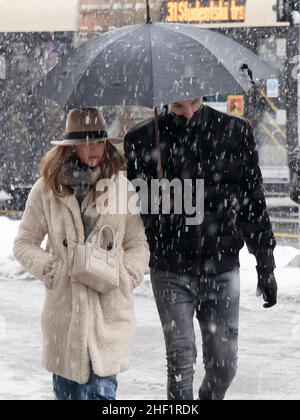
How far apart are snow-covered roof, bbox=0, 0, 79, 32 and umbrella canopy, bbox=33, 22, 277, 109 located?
15843 millimetres

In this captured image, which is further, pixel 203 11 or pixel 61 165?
pixel 203 11

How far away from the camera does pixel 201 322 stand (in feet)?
17.2

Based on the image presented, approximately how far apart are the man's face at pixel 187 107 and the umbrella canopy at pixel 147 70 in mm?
210

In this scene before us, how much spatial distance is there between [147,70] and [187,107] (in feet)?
1.11

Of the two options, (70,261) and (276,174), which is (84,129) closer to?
(70,261)

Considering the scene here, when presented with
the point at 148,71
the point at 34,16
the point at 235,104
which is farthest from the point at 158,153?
the point at 34,16

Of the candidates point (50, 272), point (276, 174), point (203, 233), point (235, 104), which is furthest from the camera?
point (235, 104)

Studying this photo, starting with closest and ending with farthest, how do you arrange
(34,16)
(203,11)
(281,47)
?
(203,11) < (281,47) < (34,16)

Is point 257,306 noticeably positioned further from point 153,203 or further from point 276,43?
point 276,43

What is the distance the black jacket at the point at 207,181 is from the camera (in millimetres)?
5086

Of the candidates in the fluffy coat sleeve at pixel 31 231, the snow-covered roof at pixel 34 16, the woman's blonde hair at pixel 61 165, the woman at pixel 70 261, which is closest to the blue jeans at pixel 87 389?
the woman at pixel 70 261

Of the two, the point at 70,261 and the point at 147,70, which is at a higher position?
the point at 147,70

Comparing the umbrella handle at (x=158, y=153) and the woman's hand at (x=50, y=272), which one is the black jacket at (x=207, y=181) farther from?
the woman's hand at (x=50, y=272)

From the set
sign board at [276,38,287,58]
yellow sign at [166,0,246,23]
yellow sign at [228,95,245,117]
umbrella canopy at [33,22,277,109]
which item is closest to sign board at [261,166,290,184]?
yellow sign at [228,95,245,117]
